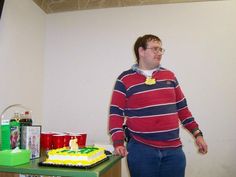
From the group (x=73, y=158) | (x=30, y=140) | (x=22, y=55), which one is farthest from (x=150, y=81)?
(x=22, y=55)

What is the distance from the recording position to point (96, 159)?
4.04 ft

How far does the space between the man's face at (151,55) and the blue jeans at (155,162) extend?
1.50 ft

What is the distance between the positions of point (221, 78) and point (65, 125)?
1490 millimetres

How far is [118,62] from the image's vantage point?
2525mm

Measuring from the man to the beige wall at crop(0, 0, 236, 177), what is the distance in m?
0.87

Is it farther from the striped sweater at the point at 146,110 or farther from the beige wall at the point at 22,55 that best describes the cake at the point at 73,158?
the beige wall at the point at 22,55

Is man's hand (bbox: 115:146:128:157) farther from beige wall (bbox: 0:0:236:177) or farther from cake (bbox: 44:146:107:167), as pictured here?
beige wall (bbox: 0:0:236:177)

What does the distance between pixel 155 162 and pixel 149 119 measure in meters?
0.22

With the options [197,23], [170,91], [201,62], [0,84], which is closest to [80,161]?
[170,91]

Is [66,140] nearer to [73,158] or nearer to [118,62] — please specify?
[73,158]

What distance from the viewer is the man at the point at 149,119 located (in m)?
1.37

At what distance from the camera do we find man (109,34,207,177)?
4.50 feet

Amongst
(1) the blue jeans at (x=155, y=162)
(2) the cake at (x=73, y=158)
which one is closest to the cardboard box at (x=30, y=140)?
(2) the cake at (x=73, y=158)

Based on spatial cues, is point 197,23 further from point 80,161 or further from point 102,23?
point 80,161
